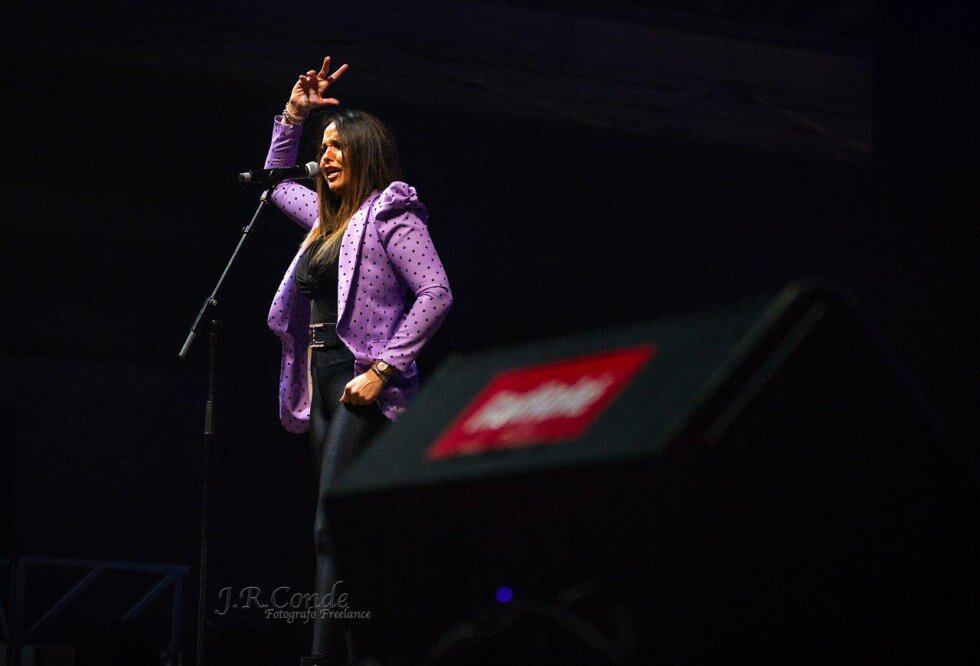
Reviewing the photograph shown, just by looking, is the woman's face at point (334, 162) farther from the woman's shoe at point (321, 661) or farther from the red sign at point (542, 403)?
the red sign at point (542, 403)

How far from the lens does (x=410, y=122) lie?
20.2 feet

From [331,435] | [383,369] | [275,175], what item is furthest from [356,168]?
[331,435]

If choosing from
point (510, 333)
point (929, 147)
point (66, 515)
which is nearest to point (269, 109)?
A: point (510, 333)

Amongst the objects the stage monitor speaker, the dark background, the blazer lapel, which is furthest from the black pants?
the dark background

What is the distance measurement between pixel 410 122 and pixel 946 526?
5.11 m

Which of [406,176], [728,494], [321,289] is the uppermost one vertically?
[406,176]

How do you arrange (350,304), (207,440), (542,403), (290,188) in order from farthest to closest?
(290,188) < (207,440) < (350,304) < (542,403)

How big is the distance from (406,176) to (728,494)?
5.08 meters

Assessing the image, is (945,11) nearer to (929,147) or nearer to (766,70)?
(929,147)

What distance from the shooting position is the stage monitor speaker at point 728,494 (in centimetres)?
115

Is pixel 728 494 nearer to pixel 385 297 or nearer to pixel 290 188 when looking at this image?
pixel 385 297

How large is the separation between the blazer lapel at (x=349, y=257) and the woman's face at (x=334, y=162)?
0.43 feet

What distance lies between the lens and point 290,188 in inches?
137

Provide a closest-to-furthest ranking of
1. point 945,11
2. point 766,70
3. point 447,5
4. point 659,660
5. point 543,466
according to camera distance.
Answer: point 543,466 < point 659,660 < point 945,11 < point 447,5 < point 766,70
